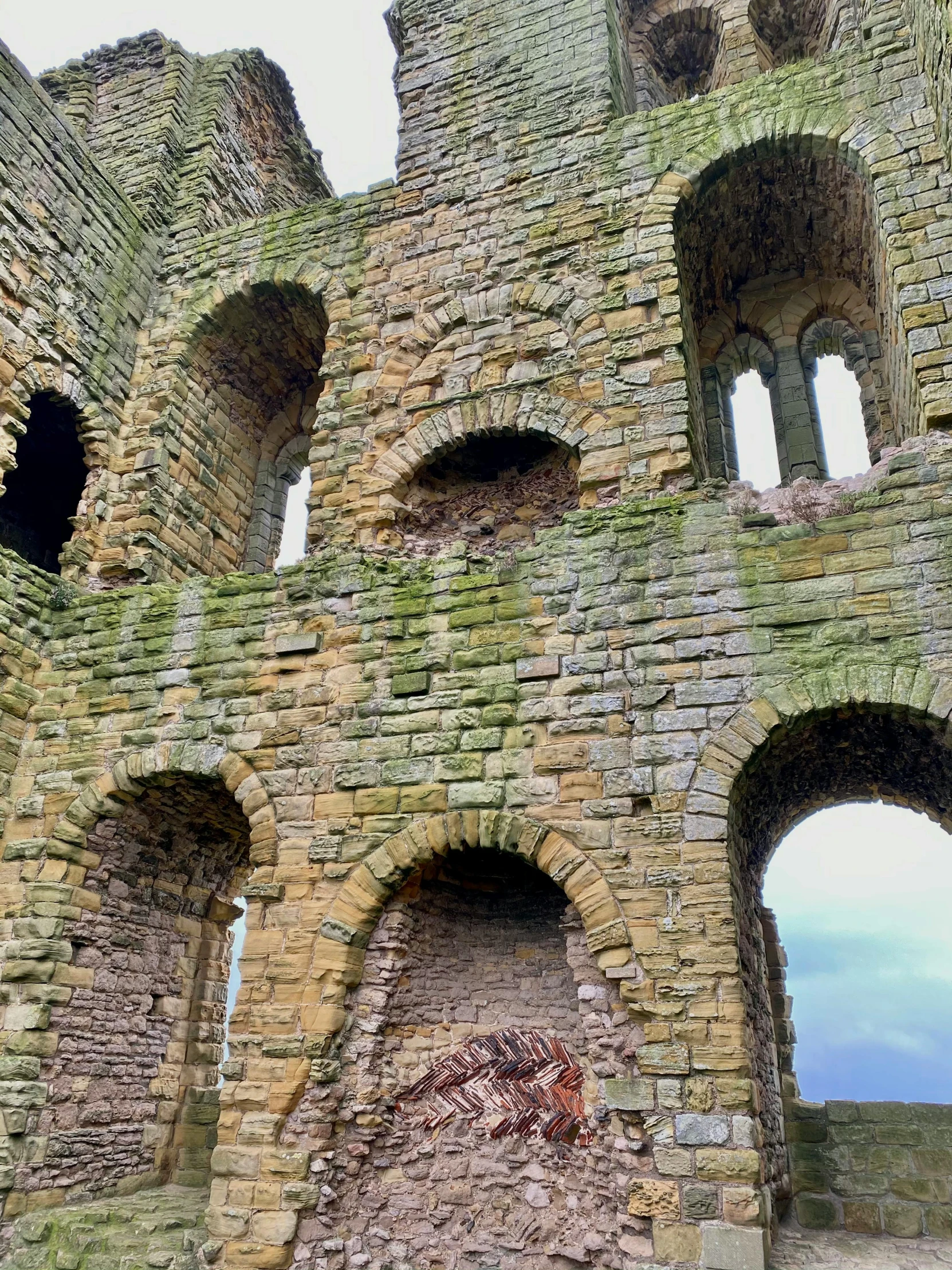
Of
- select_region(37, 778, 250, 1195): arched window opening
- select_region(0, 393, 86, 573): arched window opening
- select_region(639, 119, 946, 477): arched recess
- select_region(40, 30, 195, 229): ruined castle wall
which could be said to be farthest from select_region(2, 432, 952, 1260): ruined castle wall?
select_region(40, 30, 195, 229): ruined castle wall

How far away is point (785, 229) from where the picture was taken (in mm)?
9328

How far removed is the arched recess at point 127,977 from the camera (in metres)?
6.98

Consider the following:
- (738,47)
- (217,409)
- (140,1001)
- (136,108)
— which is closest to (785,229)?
(738,47)

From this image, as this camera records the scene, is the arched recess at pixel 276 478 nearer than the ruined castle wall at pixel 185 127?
Yes

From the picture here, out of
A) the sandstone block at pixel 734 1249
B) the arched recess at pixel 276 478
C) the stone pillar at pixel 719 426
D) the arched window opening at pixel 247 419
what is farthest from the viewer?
the arched recess at pixel 276 478

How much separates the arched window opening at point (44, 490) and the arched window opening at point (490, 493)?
425 cm

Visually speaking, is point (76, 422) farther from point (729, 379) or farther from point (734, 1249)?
point (734, 1249)

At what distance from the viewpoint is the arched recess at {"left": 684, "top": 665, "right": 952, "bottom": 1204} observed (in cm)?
579

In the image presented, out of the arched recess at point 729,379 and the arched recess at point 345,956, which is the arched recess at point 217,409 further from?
the arched recess at point 345,956

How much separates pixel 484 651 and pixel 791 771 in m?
2.33

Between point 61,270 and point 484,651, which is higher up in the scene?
point 61,270

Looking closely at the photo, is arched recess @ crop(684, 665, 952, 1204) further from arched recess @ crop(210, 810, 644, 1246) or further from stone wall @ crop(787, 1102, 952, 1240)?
arched recess @ crop(210, 810, 644, 1246)

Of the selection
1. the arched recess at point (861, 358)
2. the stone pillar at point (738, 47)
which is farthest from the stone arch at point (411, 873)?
the stone pillar at point (738, 47)

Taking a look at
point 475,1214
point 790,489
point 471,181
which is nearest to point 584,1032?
point 475,1214
